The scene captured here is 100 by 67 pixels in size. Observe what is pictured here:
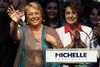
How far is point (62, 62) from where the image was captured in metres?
2.42

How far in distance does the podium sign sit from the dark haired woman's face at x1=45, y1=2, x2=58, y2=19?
161 centimetres

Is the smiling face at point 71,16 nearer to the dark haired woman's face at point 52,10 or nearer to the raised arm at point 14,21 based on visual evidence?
the dark haired woman's face at point 52,10

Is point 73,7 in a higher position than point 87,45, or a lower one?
higher

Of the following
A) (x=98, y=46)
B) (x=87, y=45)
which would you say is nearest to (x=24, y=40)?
(x=87, y=45)

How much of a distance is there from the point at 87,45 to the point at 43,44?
499 millimetres

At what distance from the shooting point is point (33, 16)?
10.9 ft

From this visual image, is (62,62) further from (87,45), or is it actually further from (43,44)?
(43,44)

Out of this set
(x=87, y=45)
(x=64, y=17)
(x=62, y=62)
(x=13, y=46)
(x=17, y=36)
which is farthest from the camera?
(x=64, y=17)

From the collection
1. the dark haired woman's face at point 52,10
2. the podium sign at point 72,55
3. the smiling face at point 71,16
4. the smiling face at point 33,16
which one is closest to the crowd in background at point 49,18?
the dark haired woman's face at point 52,10

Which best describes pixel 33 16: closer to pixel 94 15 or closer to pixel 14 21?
pixel 14 21

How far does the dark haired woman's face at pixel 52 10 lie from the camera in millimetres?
4012

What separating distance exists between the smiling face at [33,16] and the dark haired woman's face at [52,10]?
2.15 feet

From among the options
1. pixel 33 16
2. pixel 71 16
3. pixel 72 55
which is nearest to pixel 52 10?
pixel 71 16

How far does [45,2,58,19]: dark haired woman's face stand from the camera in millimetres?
4012
